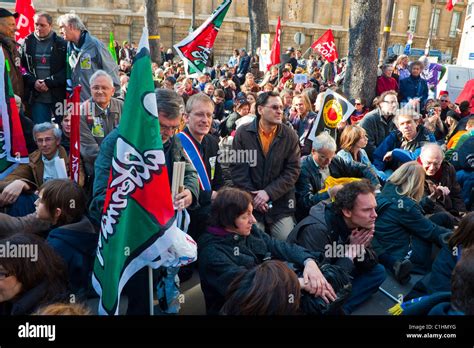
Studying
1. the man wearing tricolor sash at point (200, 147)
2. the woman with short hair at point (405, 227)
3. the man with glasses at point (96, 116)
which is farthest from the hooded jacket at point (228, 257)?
the man with glasses at point (96, 116)

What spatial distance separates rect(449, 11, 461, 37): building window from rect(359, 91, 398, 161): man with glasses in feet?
153

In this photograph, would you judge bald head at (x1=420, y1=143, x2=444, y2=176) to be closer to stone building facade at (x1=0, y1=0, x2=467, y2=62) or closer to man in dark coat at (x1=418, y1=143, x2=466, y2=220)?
man in dark coat at (x1=418, y1=143, x2=466, y2=220)

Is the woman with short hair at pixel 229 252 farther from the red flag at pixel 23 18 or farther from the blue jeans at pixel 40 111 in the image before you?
the red flag at pixel 23 18

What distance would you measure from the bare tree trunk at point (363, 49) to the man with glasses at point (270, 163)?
4.89 meters

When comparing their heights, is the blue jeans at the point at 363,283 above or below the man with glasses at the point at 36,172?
below

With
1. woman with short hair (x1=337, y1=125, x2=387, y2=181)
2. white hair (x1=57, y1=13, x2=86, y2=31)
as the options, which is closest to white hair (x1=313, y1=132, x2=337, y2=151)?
woman with short hair (x1=337, y1=125, x2=387, y2=181)

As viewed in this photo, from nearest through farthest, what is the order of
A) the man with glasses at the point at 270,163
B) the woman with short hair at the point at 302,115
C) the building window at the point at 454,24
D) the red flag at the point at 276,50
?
1. the man with glasses at the point at 270,163
2. the woman with short hair at the point at 302,115
3. the red flag at the point at 276,50
4. the building window at the point at 454,24

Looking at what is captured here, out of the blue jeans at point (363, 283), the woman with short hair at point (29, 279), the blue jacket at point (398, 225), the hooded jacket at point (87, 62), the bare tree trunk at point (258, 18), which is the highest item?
the bare tree trunk at point (258, 18)

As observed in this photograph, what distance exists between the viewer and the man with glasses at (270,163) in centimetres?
418

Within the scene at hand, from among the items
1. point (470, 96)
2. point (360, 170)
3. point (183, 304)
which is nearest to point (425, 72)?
point (470, 96)

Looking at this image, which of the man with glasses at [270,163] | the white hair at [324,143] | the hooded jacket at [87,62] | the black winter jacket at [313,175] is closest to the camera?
the man with glasses at [270,163]

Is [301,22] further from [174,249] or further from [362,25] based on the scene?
[174,249]

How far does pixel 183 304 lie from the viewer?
3.35 meters

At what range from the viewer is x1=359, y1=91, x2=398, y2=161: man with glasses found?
6.18m
